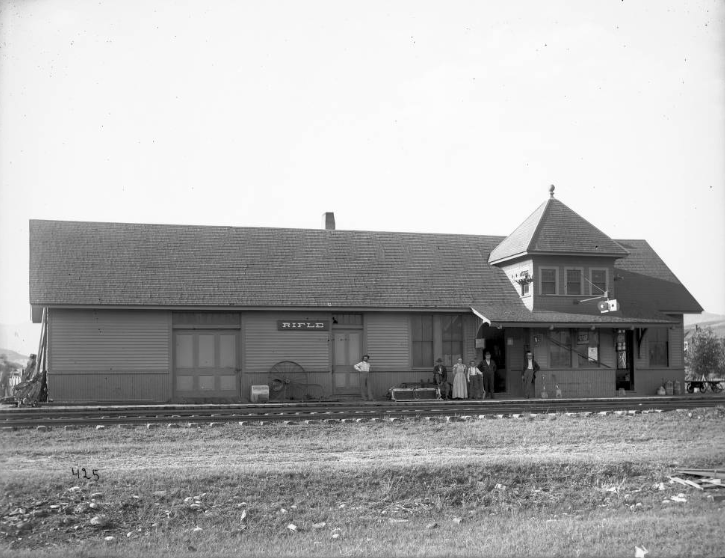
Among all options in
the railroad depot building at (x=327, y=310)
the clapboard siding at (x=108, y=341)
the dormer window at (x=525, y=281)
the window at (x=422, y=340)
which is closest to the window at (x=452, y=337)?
the railroad depot building at (x=327, y=310)

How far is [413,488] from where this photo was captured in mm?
13234

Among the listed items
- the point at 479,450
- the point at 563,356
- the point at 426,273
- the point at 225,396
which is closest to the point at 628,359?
the point at 563,356

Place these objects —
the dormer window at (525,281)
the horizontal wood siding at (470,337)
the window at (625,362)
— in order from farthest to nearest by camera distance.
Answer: the window at (625,362), the dormer window at (525,281), the horizontal wood siding at (470,337)

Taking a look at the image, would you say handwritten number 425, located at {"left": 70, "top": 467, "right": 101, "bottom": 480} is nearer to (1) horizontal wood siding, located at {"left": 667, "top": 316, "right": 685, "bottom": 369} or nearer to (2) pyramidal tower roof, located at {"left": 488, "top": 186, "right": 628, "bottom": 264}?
(2) pyramidal tower roof, located at {"left": 488, "top": 186, "right": 628, "bottom": 264}

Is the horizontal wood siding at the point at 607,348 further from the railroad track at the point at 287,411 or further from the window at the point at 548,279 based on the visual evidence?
the railroad track at the point at 287,411

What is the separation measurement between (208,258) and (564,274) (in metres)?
11.8

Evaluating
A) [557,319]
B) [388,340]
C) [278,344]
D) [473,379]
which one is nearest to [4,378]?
[278,344]

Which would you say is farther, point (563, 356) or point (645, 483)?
point (563, 356)

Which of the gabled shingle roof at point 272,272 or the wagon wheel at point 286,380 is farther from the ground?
the gabled shingle roof at point 272,272

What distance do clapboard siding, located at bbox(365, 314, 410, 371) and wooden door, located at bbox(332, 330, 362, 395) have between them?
0.45 m

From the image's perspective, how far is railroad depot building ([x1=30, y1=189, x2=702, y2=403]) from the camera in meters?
27.1

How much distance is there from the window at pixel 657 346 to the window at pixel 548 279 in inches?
170

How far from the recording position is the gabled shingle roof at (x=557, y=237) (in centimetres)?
3053

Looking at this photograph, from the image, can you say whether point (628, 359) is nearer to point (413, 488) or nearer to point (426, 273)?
point (426, 273)
